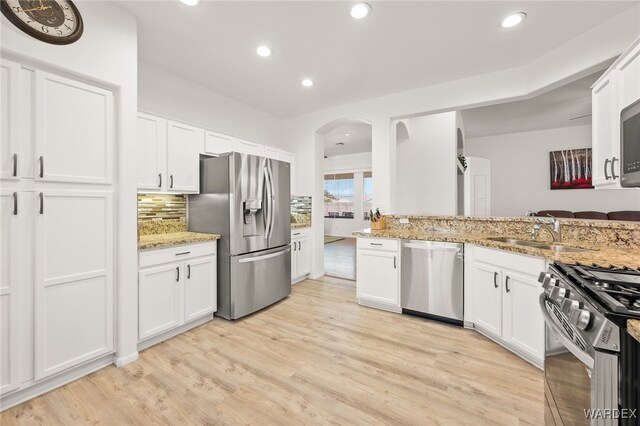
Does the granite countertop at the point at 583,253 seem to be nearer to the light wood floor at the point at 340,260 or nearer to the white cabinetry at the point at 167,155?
the light wood floor at the point at 340,260

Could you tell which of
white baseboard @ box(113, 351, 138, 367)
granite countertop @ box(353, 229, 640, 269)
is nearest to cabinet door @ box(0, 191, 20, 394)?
white baseboard @ box(113, 351, 138, 367)

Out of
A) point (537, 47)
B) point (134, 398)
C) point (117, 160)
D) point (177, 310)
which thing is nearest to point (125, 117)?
point (117, 160)

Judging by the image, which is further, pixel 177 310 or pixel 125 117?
pixel 177 310

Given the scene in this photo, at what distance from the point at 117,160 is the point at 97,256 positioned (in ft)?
2.43

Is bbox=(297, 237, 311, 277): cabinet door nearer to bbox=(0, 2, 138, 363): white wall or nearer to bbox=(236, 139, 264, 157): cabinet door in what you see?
bbox=(236, 139, 264, 157): cabinet door

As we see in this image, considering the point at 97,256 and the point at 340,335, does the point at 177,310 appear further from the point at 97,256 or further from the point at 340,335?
the point at 340,335

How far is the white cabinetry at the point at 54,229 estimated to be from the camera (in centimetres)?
162

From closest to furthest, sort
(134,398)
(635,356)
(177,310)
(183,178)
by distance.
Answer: (635,356) → (134,398) → (177,310) → (183,178)

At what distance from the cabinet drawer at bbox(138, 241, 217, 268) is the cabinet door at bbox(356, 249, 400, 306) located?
5.75 feet

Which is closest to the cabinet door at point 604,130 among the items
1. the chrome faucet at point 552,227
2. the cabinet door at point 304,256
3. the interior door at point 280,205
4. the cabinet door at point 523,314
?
the chrome faucet at point 552,227

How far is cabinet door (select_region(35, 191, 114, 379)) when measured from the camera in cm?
174

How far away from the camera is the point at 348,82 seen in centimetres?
336

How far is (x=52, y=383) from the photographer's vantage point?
1.82 meters

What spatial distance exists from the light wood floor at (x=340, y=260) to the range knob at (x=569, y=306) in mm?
3470
